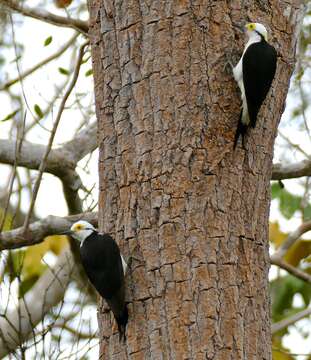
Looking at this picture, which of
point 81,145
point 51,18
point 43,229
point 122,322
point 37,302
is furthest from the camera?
point 37,302

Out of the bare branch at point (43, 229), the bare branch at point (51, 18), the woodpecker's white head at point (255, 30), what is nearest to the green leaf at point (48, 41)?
the bare branch at point (51, 18)

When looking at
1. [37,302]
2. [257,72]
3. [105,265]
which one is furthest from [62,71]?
[105,265]

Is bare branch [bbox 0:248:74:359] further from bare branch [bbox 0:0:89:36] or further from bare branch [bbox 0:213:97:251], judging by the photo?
bare branch [bbox 0:0:89:36]

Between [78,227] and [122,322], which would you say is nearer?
[122,322]

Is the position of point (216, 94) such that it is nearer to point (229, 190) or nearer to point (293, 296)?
point (229, 190)

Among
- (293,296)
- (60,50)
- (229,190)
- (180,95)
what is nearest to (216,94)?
(180,95)

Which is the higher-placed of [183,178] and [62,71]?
[62,71]

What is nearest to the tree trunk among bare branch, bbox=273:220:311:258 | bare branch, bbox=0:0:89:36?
bare branch, bbox=0:0:89:36

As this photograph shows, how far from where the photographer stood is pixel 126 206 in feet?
11.9

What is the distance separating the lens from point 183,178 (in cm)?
354

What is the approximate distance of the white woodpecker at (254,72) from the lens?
3618mm

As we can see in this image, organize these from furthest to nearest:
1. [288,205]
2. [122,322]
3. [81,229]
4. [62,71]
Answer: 1. [288,205]
2. [62,71]
3. [81,229]
4. [122,322]

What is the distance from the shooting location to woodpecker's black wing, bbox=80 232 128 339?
3443mm

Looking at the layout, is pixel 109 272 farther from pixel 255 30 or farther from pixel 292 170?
pixel 292 170
